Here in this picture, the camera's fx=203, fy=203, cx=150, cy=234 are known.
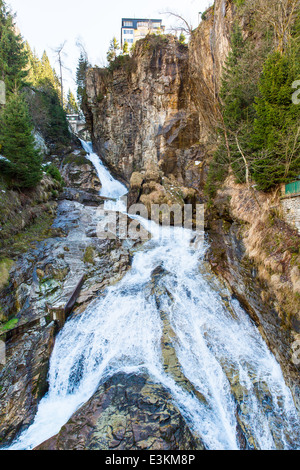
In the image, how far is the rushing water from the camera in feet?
17.5

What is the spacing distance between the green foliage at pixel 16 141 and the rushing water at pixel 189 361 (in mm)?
9186

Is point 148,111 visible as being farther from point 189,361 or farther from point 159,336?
point 189,361

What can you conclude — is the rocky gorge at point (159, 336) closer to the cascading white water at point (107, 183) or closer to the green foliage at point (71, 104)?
the cascading white water at point (107, 183)

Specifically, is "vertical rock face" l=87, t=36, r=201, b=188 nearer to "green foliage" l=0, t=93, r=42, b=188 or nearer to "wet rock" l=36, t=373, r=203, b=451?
"green foliage" l=0, t=93, r=42, b=188

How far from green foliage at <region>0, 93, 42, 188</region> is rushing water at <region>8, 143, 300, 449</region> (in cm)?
919

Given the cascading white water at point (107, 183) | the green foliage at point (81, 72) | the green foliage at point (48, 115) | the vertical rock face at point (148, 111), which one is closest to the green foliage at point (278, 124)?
the vertical rock face at point (148, 111)

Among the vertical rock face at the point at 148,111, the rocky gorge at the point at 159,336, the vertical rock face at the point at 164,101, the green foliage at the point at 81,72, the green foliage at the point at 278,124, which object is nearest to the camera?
the rocky gorge at the point at 159,336

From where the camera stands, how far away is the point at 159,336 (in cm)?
723

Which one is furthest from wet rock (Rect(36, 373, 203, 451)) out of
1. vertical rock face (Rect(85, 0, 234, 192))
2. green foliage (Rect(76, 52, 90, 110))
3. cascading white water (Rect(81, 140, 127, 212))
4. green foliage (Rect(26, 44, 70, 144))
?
green foliage (Rect(76, 52, 90, 110))

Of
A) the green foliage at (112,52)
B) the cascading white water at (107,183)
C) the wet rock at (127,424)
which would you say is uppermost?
the green foliage at (112,52)

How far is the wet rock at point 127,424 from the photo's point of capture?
4.51 metres

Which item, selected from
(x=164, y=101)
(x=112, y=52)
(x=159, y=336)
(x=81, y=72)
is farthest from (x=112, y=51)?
(x=159, y=336)

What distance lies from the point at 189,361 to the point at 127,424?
101 inches
